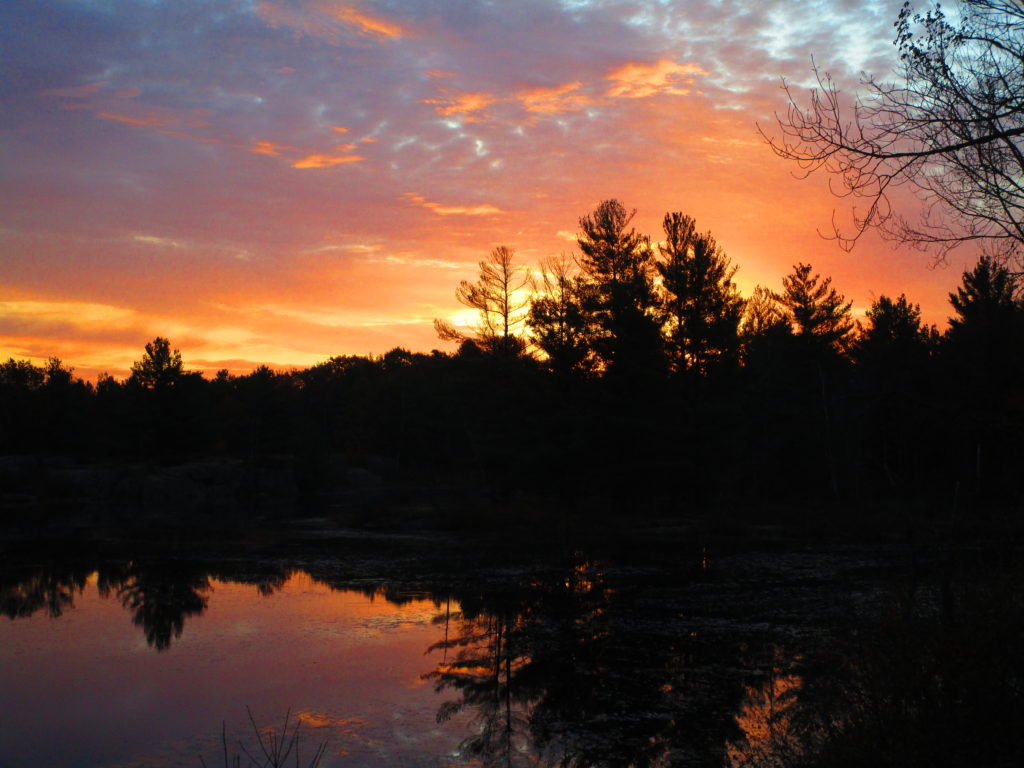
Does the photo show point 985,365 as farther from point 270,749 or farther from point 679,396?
point 270,749

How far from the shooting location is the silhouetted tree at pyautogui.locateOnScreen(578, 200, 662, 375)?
36000 mm

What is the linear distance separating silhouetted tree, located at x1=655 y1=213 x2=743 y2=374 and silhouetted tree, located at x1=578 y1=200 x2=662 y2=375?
127 cm

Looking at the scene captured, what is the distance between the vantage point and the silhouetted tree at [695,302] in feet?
127

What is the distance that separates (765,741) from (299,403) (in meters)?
93.8

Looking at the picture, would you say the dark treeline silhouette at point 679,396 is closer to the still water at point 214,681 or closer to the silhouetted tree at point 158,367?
the silhouetted tree at point 158,367

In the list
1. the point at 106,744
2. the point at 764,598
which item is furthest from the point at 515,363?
the point at 106,744

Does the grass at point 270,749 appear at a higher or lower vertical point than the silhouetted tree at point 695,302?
lower

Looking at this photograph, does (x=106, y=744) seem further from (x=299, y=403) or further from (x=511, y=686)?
(x=299, y=403)

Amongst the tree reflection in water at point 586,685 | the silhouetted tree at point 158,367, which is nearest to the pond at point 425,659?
the tree reflection in water at point 586,685

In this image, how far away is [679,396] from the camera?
38188 millimetres

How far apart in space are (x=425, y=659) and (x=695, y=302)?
3023cm

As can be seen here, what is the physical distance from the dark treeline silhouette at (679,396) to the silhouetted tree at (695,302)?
0.24 ft

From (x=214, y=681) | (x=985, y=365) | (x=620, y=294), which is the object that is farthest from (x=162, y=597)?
(x=985, y=365)

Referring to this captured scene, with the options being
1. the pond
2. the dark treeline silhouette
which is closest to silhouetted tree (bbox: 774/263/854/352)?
the dark treeline silhouette
